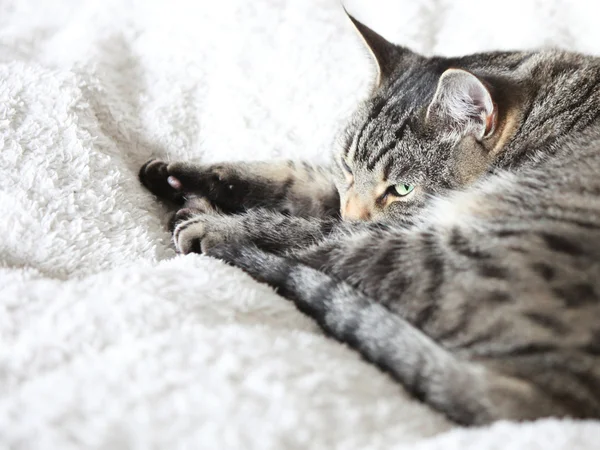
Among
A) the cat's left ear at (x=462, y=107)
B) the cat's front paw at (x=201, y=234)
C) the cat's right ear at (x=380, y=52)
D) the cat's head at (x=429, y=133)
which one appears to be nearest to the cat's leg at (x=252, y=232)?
the cat's front paw at (x=201, y=234)

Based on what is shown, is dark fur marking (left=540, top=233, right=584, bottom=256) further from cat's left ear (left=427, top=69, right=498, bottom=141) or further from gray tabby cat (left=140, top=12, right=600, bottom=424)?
cat's left ear (left=427, top=69, right=498, bottom=141)

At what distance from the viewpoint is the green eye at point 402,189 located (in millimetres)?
1242

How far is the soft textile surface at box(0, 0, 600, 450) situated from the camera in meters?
0.71

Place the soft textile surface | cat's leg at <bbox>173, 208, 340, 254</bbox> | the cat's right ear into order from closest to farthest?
the soft textile surface → cat's leg at <bbox>173, 208, 340, 254</bbox> → the cat's right ear

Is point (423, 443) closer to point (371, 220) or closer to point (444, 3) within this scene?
point (371, 220)

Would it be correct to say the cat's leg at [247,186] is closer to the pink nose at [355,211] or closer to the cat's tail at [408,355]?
the pink nose at [355,211]

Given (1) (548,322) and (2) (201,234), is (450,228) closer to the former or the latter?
(1) (548,322)

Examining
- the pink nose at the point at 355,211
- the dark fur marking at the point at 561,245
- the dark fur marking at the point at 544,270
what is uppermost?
the dark fur marking at the point at 561,245

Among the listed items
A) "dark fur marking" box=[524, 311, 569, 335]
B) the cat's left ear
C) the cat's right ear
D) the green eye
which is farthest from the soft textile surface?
the cat's left ear

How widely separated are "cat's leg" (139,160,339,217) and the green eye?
0.81ft

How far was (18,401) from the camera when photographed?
73 cm

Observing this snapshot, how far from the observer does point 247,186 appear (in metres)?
1.50

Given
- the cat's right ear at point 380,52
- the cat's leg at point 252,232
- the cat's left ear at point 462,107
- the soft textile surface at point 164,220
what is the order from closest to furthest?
the soft textile surface at point 164,220 → the cat's left ear at point 462,107 → the cat's leg at point 252,232 → the cat's right ear at point 380,52

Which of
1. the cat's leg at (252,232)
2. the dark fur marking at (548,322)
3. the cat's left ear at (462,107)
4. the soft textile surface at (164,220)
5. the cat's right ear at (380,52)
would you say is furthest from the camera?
the cat's right ear at (380,52)
